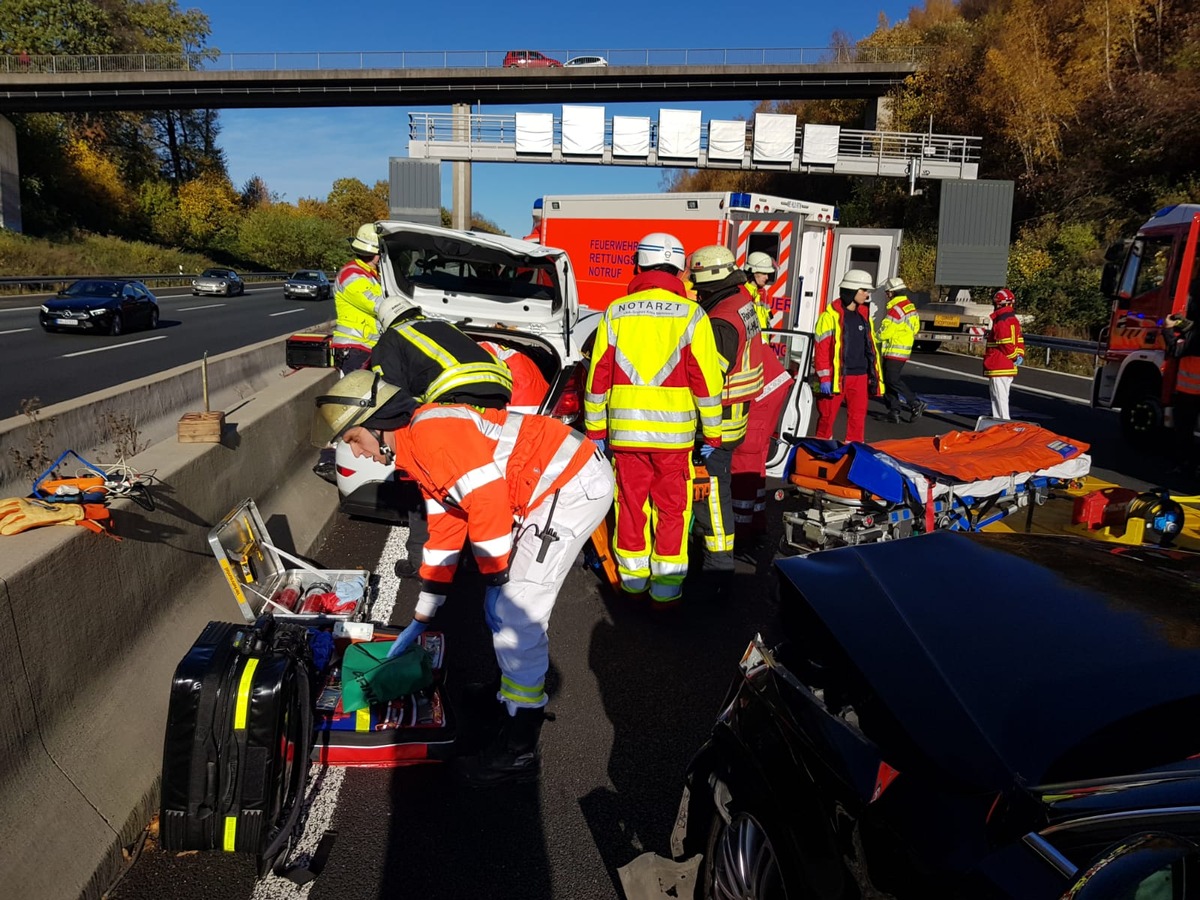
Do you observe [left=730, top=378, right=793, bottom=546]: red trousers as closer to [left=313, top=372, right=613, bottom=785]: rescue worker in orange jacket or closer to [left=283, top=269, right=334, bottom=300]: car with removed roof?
[left=313, top=372, right=613, bottom=785]: rescue worker in orange jacket

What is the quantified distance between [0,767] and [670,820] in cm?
208

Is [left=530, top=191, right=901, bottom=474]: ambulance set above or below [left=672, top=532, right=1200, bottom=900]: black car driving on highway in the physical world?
above

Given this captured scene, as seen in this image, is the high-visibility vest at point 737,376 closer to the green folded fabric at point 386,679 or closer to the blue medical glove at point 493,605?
the blue medical glove at point 493,605

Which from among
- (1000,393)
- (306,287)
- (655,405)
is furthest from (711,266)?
(306,287)

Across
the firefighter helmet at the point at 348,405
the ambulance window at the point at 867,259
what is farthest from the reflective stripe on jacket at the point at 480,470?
the ambulance window at the point at 867,259

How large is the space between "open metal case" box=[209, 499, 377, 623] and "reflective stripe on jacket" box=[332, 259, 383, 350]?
2.72 m

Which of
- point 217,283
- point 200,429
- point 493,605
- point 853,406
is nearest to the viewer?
point 493,605

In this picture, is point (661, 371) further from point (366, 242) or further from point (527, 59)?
point (527, 59)

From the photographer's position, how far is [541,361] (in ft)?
22.2

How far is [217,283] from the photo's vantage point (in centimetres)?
3950

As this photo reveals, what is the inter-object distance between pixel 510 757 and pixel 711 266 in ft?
11.1

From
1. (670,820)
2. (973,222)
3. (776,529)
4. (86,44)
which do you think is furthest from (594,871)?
(86,44)

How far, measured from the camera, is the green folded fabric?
3439 mm

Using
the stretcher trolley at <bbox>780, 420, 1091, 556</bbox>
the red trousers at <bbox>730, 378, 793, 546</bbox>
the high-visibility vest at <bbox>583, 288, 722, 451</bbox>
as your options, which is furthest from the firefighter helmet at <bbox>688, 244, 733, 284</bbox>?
the stretcher trolley at <bbox>780, 420, 1091, 556</bbox>
